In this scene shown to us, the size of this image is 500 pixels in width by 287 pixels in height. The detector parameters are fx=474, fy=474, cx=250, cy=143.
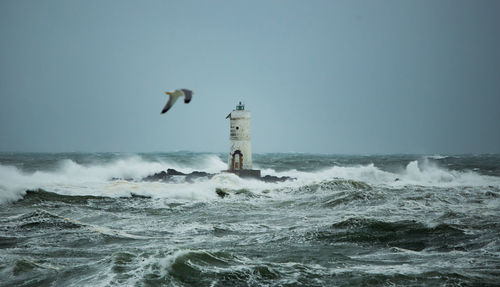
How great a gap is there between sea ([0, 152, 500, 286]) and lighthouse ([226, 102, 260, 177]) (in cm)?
472

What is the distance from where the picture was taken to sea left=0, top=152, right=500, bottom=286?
712 cm

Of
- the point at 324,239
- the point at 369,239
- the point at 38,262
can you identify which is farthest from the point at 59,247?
the point at 369,239

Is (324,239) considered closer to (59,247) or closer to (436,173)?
(59,247)

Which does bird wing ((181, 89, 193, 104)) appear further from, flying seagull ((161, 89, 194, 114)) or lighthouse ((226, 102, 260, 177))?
lighthouse ((226, 102, 260, 177))

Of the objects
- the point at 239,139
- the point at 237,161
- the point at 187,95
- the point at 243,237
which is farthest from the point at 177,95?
the point at 237,161

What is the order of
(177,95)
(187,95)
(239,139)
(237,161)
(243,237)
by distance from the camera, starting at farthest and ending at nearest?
(237,161) < (239,139) < (243,237) < (177,95) < (187,95)

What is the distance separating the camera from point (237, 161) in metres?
24.1

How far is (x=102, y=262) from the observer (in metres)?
7.73

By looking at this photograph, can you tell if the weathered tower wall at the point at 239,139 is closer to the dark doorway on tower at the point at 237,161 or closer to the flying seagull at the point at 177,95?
the dark doorway on tower at the point at 237,161

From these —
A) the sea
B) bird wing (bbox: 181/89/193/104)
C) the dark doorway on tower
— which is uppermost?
bird wing (bbox: 181/89/193/104)

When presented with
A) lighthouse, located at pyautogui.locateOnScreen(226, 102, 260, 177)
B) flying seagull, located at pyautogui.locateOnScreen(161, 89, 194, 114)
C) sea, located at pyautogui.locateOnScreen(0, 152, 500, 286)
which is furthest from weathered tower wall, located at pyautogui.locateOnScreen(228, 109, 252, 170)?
flying seagull, located at pyautogui.locateOnScreen(161, 89, 194, 114)

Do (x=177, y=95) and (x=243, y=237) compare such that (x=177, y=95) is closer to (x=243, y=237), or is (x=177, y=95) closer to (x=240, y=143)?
(x=243, y=237)

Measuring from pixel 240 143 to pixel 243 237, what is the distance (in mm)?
13655

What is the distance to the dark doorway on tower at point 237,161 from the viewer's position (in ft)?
79.0
